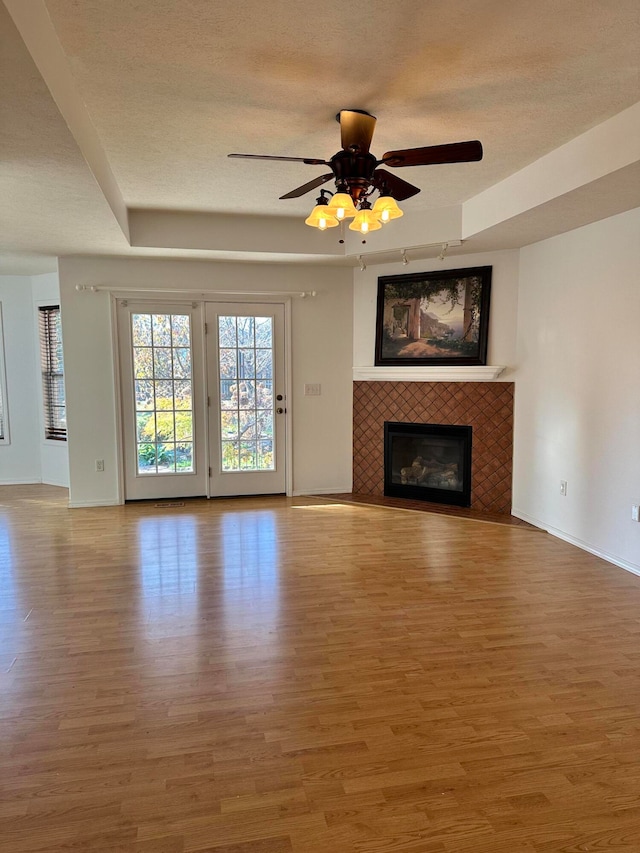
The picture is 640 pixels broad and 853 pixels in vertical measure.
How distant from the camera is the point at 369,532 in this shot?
466 centimetres

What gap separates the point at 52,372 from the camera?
262 inches

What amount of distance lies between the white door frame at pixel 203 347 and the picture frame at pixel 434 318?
→ 0.96 m

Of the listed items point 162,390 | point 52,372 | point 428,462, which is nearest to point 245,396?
point 162,390

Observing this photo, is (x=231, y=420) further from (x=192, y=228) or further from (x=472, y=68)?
(x=472, y=68)

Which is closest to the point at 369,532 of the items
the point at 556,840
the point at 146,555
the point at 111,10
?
the point at 146,555

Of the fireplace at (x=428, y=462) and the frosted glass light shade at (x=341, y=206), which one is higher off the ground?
the frosted glass light shade at (x=341, y=206)

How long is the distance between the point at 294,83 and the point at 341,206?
59 cm

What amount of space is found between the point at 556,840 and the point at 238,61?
3166 millimetres

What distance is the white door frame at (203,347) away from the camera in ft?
18.0

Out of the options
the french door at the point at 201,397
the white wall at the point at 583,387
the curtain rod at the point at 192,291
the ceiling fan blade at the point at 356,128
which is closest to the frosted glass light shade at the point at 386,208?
the ceiling fan blade at the point at 356,128

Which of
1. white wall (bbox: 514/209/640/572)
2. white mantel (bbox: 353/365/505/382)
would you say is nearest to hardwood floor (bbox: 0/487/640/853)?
white wall (bbox: 514/209/640/572)

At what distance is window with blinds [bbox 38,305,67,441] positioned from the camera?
6.57m

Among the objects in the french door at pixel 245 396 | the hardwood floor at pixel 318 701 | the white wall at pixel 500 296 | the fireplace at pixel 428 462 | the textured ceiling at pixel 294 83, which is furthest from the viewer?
the french door at pixel 245 396

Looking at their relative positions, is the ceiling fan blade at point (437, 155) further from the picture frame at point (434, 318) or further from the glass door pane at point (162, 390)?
the glass door pane at point (162, 390)
